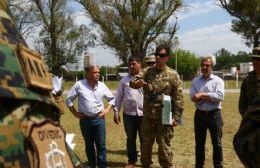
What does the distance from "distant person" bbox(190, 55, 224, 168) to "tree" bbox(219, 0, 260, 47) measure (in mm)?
34586

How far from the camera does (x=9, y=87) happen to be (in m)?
1.88

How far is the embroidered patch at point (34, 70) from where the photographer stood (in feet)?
6.57

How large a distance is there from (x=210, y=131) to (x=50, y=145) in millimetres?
5800

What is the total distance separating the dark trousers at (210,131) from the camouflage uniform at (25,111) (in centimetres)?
550

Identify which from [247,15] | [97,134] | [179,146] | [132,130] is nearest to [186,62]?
[247,15]

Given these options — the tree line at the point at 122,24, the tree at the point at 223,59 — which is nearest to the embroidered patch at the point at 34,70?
the tree line at the point at 122,24

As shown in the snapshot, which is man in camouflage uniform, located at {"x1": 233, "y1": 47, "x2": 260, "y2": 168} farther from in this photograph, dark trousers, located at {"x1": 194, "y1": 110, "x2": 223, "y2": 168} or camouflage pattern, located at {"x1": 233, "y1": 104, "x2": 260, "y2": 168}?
dark trousers, located at {"x1": 194, "y1": 110, "x2": 223, "y2": 168}

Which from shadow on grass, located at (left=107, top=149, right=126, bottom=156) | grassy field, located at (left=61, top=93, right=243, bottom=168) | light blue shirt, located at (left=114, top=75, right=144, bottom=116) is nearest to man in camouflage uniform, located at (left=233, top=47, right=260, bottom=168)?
light blue shirt, located at (left=114, top=75, right=144, bottom=116)

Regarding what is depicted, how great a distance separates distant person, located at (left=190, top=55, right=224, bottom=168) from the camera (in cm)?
752

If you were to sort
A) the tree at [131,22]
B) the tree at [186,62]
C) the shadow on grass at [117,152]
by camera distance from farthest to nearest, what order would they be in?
the tree at [186,62]
the tree at [131,22]
the shadow on grass at [117,152]

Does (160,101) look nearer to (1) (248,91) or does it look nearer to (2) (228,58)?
(1) (248,91)

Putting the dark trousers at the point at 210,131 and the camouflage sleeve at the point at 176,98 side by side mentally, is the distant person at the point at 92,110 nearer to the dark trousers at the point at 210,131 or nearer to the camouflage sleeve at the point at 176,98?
the camouflage sleeve at the point at 176,98

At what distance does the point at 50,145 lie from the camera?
2068 millimetres

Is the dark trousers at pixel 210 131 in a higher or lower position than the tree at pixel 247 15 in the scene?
lower
